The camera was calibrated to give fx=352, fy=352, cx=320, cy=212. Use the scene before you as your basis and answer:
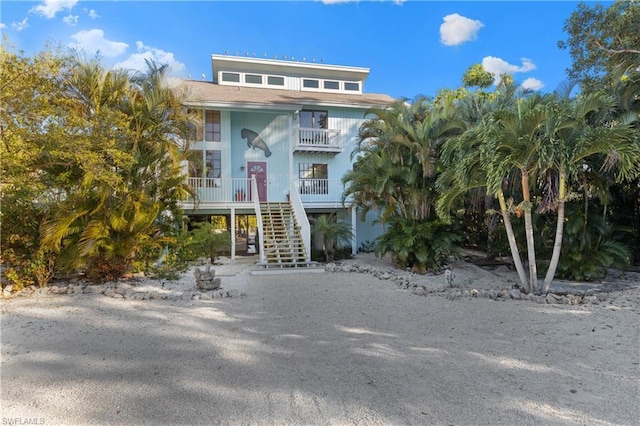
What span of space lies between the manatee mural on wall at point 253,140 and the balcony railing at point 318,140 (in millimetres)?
1517

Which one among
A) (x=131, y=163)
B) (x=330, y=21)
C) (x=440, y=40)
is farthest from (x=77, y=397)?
(x=440, y=40)

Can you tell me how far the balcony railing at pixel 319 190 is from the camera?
16.0m

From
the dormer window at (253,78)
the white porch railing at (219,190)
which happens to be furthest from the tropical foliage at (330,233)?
the dormer window at (253,78)

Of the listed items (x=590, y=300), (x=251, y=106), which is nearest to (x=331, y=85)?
(x=251, y=106)

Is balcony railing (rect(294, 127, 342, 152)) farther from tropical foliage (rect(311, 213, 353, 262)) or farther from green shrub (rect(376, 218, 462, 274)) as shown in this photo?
green shrub (rect(376, 218, 462, 274))

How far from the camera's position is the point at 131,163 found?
794 cm

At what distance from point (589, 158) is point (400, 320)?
6105 mm

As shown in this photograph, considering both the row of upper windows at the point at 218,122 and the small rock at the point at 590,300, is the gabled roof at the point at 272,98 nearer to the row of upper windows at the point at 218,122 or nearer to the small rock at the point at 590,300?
the row of upper windows at the point at 218,122

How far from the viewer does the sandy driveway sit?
2932mm

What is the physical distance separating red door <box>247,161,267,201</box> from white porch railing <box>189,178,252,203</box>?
1207 millimetres

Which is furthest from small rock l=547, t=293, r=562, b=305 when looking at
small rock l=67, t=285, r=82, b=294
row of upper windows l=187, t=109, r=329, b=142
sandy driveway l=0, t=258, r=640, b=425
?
row of upper windows l=187, t=109, r=329, b=142

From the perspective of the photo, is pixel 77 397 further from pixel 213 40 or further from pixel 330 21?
pixel 213 40

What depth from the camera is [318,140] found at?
674 inches

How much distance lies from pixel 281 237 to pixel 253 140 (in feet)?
19.2
